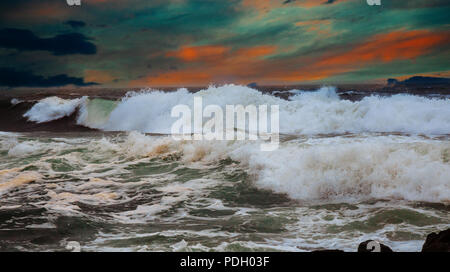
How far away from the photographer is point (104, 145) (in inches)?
532

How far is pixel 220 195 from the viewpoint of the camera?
24.9 feet

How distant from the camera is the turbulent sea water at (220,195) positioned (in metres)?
5.18

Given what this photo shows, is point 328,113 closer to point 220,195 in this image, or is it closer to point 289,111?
point 289,111

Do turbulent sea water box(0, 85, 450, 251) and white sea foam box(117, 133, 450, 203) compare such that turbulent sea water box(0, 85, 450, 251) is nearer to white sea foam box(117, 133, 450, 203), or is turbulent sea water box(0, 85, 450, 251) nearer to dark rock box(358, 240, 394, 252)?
white sea foam box(117, 133, 450, 203)

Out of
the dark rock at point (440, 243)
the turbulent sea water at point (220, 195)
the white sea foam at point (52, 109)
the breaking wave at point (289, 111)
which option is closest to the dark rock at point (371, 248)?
the dark rock at point (440, 243)

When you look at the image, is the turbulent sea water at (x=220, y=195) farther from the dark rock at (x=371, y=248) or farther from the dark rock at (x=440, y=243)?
the dark rock at (x=440, y=243)

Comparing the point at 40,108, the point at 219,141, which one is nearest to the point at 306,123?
the point at 219,141

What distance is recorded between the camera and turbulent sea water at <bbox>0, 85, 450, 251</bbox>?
5180 millimetres

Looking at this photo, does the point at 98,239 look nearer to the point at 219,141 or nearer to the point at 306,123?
the point at 219,141

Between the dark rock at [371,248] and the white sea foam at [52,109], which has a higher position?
the white sea foam at [52,109]

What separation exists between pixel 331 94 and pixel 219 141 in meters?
19.5

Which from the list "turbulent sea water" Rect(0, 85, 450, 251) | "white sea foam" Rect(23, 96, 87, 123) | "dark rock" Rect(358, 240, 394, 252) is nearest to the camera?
"dark rock" Rect(358, 240, 394, 252)

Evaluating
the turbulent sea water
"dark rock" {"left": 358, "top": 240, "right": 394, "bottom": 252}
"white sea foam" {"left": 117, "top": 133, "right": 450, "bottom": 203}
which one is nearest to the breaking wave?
the turbulent sea water
